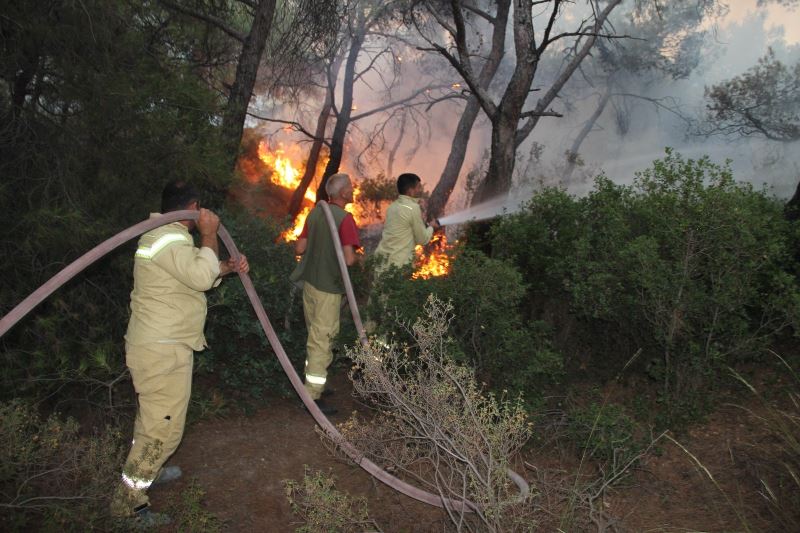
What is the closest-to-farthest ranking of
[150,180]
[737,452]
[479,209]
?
[737,452] < [150,180] < [479,209]

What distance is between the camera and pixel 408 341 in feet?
17.6

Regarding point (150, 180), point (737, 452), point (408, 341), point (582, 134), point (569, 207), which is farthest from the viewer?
point (582, 134)

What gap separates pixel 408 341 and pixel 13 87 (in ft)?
13.0

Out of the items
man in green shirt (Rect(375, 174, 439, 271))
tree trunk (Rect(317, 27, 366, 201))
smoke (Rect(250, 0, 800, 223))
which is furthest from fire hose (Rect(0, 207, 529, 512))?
smoke (Rect(250, 0, 800, 223))

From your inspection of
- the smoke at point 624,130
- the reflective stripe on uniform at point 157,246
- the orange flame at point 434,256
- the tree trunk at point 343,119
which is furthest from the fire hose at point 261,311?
the smoke at point 624,130

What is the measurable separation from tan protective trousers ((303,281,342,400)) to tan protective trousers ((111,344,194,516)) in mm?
1760

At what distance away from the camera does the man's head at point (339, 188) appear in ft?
17.8

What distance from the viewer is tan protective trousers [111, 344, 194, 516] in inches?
140

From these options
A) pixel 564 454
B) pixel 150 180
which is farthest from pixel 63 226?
pixel 564 454

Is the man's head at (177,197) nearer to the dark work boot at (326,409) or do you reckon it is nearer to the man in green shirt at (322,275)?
the man in green shirt at (322,275)

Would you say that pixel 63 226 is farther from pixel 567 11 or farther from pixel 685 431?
pixel 567 11

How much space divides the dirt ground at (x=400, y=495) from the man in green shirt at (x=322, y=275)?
0.58 metres

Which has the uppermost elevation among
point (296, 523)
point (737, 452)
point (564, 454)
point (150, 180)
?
point (150, 180)

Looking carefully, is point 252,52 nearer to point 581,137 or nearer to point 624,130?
point 581,137
